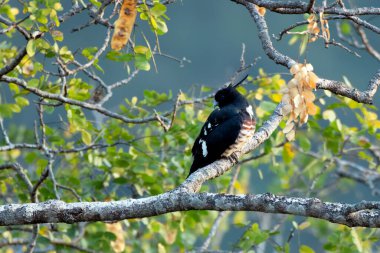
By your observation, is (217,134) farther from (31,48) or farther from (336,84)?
(336,84)

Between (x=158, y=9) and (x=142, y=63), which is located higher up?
(x=158, y=9)

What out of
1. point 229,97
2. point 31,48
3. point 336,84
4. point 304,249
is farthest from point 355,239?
point 31,48

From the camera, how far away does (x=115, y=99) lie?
41.2 feet

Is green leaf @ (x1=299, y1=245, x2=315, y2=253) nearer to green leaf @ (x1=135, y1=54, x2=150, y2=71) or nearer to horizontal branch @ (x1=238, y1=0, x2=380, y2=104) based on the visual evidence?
green leaf @ (x1=135, y1=54, x2=150, y2=71)

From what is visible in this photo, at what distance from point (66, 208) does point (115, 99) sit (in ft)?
29.6

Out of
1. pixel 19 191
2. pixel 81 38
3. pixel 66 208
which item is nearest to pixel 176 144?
pixel 19 191

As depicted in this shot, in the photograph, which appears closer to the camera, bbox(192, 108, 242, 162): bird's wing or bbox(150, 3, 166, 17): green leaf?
bbox(150, 3, 166, 17): green leaf

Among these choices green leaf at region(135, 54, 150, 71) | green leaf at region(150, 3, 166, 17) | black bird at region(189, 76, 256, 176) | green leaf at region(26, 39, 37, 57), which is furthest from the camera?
black bird at region(189, 76, 256, 176)

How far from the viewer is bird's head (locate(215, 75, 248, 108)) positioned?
6069 mm

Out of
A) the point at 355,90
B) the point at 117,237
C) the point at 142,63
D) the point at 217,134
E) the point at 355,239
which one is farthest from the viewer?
the point at 117,237

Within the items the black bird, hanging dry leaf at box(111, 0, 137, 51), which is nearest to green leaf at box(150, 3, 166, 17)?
hanging dry leaf at box(111, 0, 137, 51)

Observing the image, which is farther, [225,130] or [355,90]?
[225,130]

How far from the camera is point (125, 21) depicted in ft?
11.5

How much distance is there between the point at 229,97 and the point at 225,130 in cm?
36
